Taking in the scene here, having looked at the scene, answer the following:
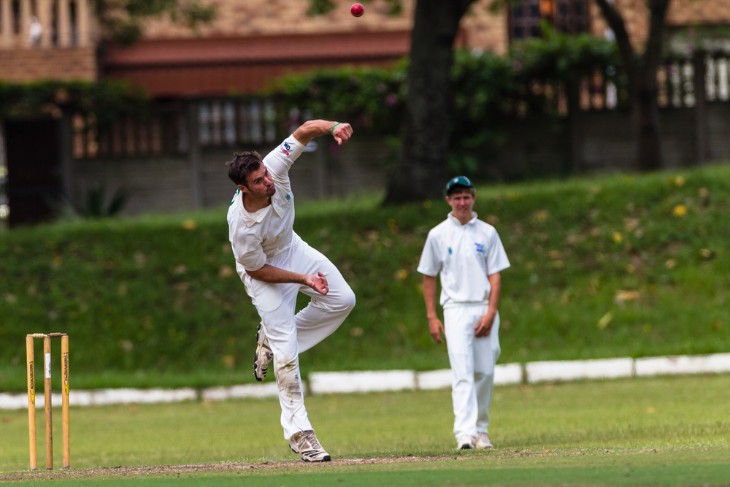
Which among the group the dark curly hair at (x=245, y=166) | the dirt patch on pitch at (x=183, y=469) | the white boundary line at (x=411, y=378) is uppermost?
the dark curly hair at (x=245, y=166)

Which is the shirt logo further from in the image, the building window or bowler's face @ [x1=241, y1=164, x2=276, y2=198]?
the building window

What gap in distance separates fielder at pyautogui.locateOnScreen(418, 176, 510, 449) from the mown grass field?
0.44 meters

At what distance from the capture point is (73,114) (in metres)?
24.8

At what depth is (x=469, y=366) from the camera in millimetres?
10828

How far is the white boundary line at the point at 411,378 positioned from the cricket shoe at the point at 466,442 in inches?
212

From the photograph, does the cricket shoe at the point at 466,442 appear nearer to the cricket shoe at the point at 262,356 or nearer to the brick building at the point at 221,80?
the cricket shoe at the point at 262,356

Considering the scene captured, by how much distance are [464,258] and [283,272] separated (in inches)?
72.5

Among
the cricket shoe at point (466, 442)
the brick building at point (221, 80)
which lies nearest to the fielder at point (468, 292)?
the cricket shoe at point (466, 442)

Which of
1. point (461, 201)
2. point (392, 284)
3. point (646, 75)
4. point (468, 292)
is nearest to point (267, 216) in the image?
point (461, 201)

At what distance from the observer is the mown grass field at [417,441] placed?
25.2ft

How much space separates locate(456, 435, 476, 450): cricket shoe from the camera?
10.4 metres

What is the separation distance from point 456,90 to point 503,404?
1028 cm

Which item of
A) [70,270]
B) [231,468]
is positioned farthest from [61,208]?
[231,468]

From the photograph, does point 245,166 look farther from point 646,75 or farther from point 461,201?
point 646,75
